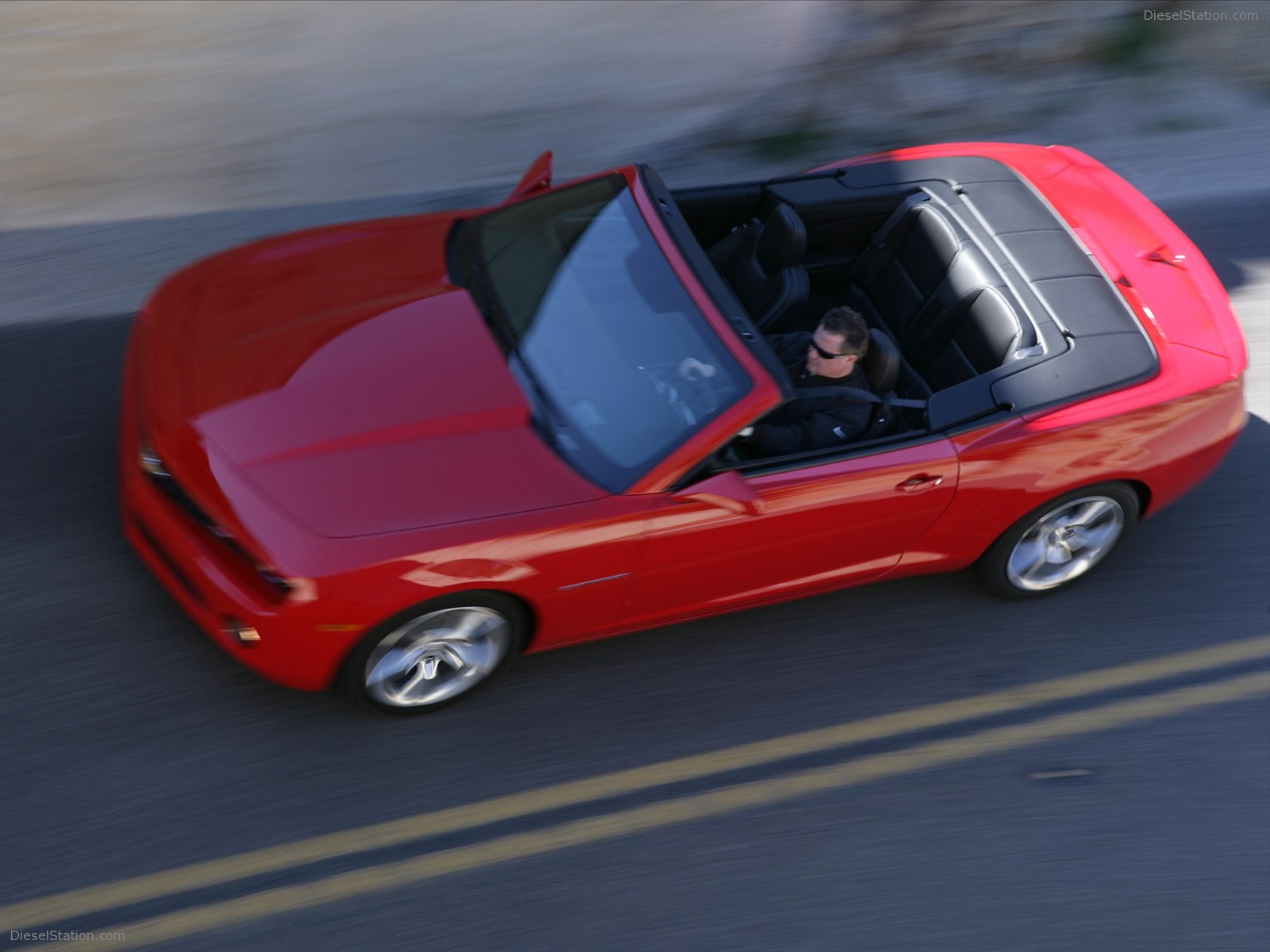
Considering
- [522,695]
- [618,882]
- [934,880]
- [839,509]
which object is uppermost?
[839,509]

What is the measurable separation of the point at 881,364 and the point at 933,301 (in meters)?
0.57

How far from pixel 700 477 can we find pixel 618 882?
1.39m

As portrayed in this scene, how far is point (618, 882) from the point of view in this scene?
4.14m

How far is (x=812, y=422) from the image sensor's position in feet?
15.0

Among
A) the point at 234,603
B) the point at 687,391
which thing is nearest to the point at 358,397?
the point at 234,603

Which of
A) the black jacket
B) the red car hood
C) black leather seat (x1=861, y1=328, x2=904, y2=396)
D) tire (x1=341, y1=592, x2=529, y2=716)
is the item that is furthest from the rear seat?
tire (x1=341, y1=592, x2=529, y2=716)

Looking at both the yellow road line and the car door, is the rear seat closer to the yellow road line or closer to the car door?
the car door

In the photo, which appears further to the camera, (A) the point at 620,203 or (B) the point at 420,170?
(B) the point at 420,170

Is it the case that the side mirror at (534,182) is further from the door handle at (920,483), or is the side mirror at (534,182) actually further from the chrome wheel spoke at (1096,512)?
the chrome wheel spoke at (1096,512)

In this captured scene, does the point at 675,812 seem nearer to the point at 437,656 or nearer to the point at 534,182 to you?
the point at 437,656

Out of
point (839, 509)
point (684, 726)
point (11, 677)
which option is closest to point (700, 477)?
point (839, 509)

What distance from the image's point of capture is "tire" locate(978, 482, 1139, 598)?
4.96 m

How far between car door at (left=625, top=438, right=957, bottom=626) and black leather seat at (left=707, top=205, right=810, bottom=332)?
879 mm

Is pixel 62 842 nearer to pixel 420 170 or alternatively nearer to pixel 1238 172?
pixel 420 170
